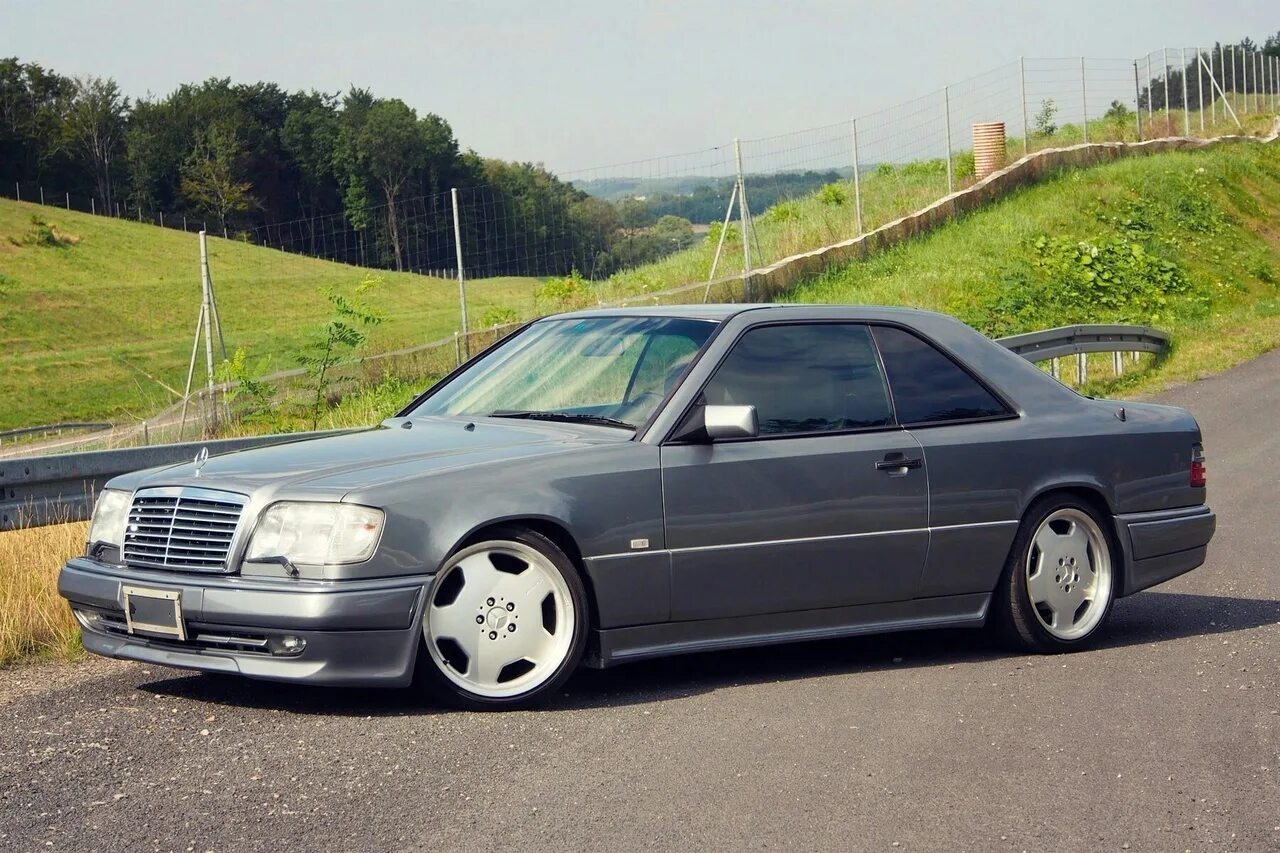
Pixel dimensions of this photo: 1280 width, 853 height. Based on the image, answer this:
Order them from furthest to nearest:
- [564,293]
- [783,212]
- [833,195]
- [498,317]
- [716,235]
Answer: [833,195] < [783,212] < [716,235] < [564,293] < [498,317]

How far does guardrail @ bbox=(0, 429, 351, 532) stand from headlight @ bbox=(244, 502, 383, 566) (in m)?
2.04

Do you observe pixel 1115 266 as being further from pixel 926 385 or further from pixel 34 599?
pixel 34 599

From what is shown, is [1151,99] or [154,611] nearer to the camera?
[154,611]

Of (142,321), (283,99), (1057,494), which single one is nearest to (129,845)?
(1057,494)

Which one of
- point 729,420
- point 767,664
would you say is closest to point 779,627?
point 767,664

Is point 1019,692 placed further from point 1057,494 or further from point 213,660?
point 213,660

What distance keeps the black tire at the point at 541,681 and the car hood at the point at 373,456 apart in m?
0.30

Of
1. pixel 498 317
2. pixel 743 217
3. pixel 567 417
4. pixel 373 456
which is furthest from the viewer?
pixel 498 317

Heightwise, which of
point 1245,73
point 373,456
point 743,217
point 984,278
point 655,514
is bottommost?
point 655,514

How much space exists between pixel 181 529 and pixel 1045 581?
3656 mm

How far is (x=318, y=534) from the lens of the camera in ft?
17.9

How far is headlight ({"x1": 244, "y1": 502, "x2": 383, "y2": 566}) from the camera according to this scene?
5441 millimetres

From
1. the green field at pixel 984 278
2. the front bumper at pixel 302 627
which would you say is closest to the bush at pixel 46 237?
the green field at pixel 984 278

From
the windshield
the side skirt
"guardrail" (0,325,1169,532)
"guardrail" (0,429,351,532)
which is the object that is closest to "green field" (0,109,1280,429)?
"guardrail" (0,325,1169,532)
